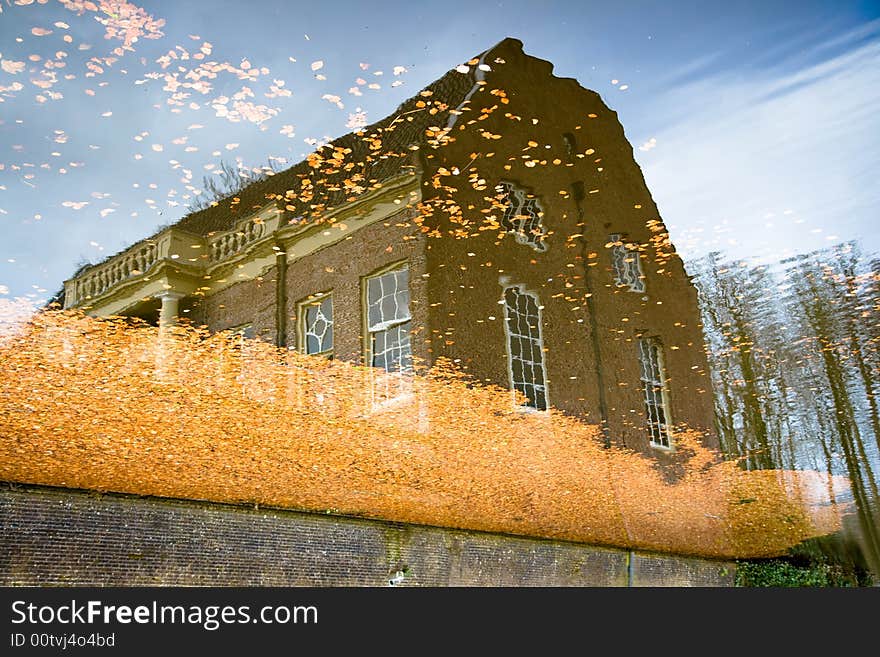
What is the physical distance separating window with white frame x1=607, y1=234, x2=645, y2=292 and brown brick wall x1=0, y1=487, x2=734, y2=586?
2.62m

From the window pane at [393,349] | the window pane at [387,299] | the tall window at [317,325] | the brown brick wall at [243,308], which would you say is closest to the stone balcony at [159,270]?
the brown brick wall at [243,308]

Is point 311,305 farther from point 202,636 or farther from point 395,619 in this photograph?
point 395,619

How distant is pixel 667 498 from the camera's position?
8.51 m

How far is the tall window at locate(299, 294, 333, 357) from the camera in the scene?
14.4 feet

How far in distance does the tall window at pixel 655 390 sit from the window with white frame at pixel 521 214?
179cm

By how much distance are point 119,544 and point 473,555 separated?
10.4ft

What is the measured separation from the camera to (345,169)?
186 inches

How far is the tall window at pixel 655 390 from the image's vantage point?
755cm

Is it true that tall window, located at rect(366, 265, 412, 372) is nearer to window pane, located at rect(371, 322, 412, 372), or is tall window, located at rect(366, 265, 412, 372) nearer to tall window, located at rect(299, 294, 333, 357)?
window pane, located at rect(371, 322, 412, 372)

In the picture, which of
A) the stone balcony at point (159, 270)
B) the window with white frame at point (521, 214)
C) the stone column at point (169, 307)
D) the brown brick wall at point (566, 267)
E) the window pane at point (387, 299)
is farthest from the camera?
the window with white frame at point (521, 214)

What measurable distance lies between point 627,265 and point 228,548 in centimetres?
429

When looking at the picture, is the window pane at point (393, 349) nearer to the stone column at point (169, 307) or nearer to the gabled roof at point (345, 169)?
the gabled roof at point (345, 169)

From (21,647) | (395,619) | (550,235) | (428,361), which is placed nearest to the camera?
(21,647)

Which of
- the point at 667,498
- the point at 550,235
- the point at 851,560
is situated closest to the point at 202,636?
the point at 550,235
